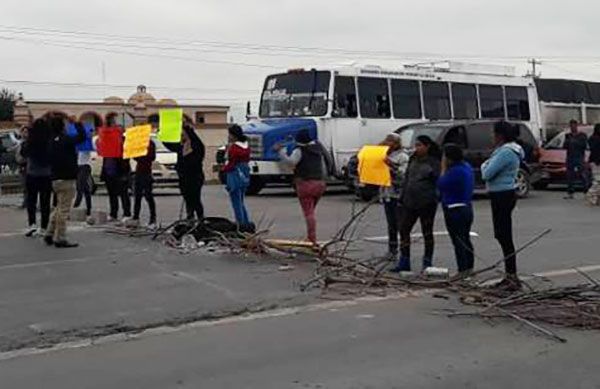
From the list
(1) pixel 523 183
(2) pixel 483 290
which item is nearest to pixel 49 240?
(2) pixel 483 290

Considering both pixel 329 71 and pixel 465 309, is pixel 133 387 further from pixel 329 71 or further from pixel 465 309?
pixel 329 71

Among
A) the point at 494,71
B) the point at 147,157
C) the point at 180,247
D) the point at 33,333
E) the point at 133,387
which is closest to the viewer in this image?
the point at 133,387

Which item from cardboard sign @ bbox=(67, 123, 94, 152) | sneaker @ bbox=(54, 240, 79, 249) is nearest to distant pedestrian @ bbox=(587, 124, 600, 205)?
cardboard sign @ bbox=(67, 123, 94, 152)

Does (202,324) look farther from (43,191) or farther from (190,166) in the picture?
(43,191)

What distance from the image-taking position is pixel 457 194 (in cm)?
1023

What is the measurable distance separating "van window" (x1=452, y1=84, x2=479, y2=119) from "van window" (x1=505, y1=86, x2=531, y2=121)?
1677mm

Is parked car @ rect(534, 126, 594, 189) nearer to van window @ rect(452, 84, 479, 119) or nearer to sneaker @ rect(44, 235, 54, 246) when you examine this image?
van window @ rect(452, 84, 479, 119)

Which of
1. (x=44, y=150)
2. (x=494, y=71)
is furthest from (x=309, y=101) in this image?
(x=44, y=150)

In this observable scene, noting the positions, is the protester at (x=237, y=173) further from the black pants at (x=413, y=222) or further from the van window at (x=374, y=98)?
the van window at (x=374, y=98)

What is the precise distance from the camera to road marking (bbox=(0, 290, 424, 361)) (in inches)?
285

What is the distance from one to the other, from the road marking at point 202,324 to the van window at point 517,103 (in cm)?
2045

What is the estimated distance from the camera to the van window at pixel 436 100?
26.6 meters

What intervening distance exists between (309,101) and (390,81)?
2678 mm

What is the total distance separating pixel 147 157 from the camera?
14781 mm
